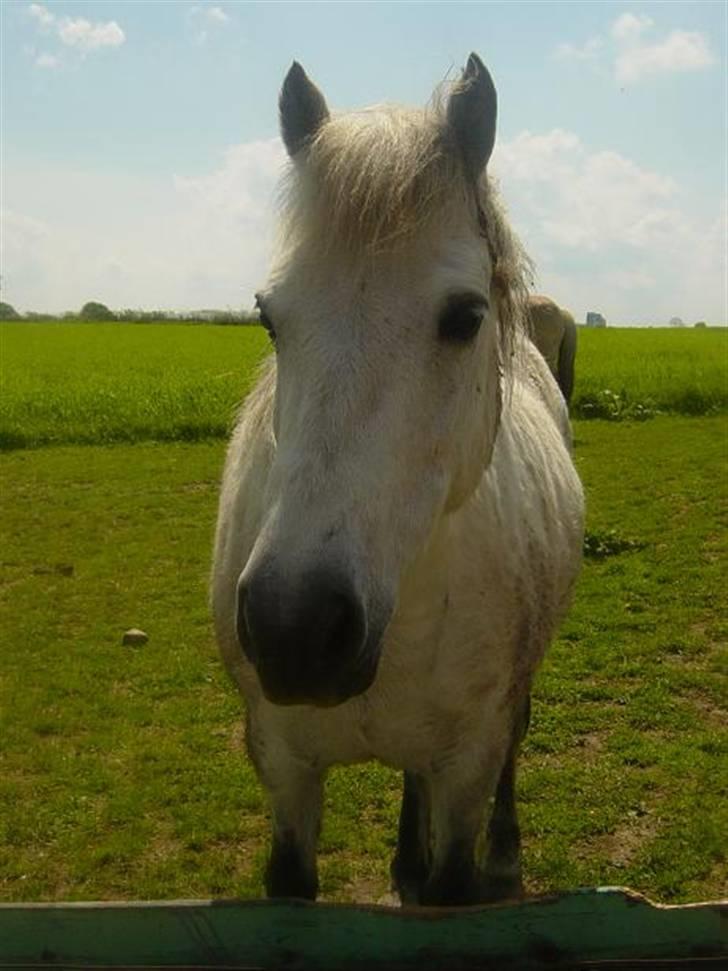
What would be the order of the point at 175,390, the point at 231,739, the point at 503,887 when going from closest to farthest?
the point at 503,887, the point at 231,739, the point at 175,390

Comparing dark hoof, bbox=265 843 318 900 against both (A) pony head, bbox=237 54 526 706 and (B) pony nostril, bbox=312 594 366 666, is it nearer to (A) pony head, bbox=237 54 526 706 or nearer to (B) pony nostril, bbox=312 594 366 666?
(A) pony head, bbox=237 54 526 706

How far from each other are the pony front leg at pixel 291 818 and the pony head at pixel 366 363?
1065 mm

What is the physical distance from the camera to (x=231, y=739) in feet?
18.5

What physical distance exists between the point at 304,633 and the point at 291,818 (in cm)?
153

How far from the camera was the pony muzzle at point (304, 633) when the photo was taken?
5.70 ft

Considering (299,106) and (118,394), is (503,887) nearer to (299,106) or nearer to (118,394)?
(299,106)

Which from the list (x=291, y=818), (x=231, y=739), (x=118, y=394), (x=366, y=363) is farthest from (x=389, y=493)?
(x=118, y=394)

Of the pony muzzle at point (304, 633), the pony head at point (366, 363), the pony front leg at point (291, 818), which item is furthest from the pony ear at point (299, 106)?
the pony front leg at point (291, 818)

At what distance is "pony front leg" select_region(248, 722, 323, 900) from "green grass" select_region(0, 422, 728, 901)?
44.8 inches

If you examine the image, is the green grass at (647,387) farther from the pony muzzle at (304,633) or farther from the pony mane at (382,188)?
the pony muzzle at (304,633)

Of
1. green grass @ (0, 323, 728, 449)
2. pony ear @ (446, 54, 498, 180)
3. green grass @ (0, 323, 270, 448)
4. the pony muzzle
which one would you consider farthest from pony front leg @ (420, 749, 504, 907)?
green grass @ (0, 323, 728, 449)

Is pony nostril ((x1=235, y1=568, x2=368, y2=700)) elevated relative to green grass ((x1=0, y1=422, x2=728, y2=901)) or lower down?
elevated

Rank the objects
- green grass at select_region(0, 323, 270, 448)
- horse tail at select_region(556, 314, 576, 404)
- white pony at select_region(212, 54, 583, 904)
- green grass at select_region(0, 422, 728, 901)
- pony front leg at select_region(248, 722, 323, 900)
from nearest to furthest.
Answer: white pony at select_region(212, 54, 583, 904) → pony front leg at select_region(248, 722, 323, 900) → green grass at select_region(0, 422, 728, 901) → horse tail at select_region(556, 314, 576, 404) → green grass at select_region(0, 323, 270, 448)

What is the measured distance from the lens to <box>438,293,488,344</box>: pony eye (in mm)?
2131
